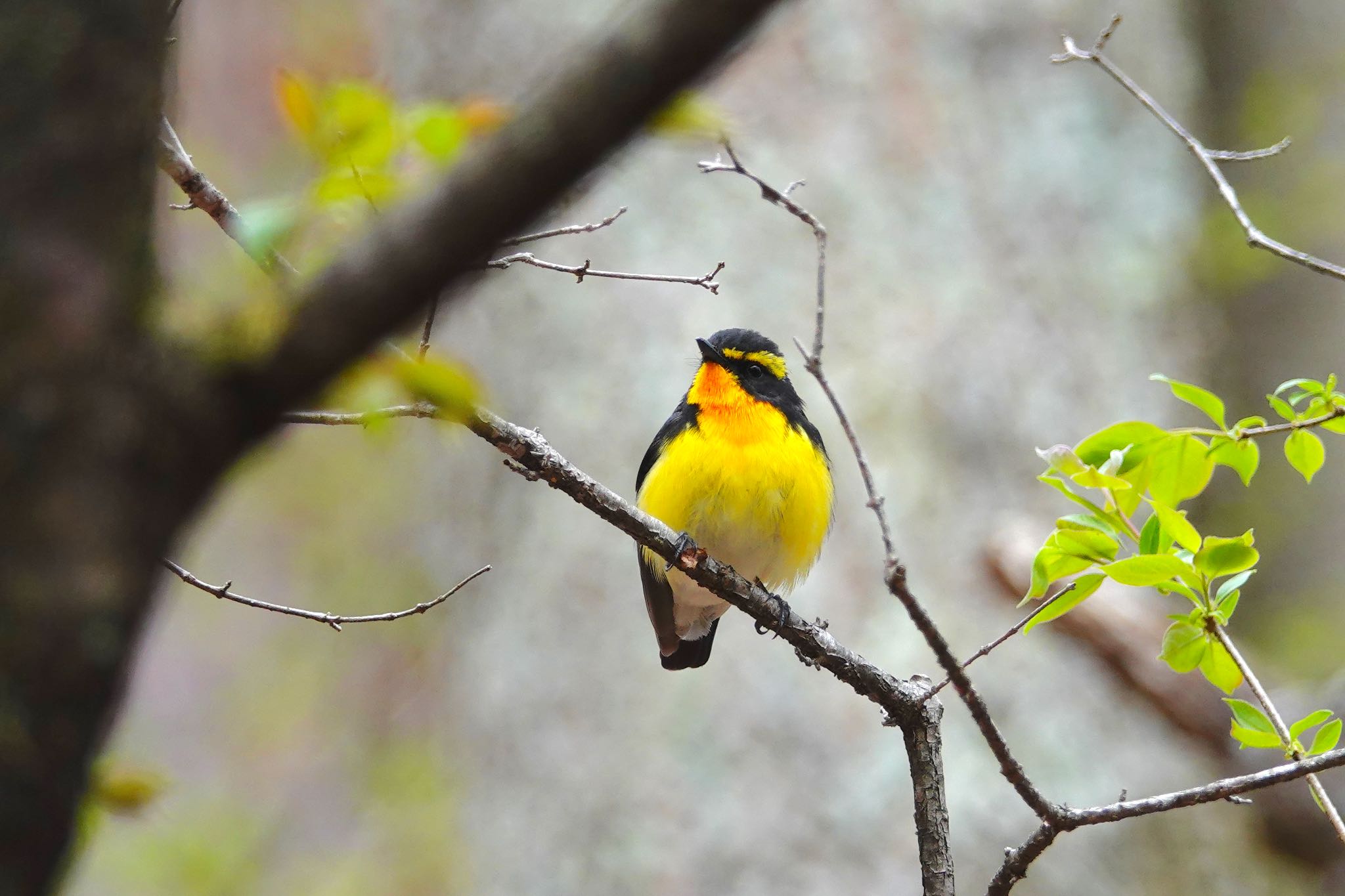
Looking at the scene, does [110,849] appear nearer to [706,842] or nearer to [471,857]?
[471,857]

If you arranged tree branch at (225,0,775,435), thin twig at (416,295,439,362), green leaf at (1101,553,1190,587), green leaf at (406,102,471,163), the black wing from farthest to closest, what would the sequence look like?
the black wing < green leaf at (406,102,471,163) < green leaf at (1101,553,1190,587) < thin twig at (416,295,439,362) < tree branch at (225,0,775,435)

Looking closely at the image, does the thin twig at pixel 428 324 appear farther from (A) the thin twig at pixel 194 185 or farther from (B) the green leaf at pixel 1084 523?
(B) the green leaf at pixel 1084 523

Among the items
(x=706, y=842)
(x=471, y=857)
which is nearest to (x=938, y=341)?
(x=706, y=842)

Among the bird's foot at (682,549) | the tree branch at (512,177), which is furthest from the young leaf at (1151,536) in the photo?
the tree branch at (512,177)

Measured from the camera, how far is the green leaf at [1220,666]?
200 centimetres

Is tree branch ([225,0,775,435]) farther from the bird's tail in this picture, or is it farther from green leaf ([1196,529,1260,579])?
the bird's tail

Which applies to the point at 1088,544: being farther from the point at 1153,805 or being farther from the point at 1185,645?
the point at 1153,805

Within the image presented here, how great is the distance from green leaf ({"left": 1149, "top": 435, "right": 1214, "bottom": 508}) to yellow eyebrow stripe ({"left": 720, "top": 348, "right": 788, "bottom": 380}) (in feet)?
8.75

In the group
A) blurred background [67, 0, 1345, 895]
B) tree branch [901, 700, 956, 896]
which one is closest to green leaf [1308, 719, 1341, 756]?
tree branch [901, 700, 956, 896]

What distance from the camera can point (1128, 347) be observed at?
→ 688 cm

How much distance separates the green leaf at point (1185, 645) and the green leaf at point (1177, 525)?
0.58 ft

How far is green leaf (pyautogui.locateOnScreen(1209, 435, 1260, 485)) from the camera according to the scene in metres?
2.03

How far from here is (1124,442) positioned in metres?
2.08

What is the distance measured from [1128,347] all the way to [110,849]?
8.66 m
